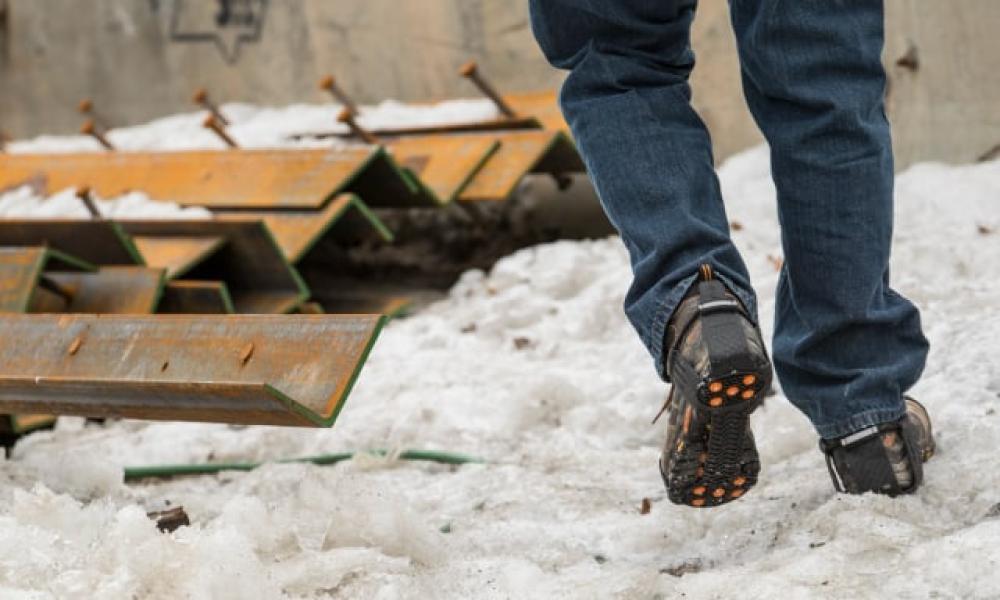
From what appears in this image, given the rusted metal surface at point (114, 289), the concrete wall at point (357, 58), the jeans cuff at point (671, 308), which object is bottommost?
the concrete wall at point (357, 58)

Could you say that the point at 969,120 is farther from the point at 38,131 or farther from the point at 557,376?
the point at 38,131

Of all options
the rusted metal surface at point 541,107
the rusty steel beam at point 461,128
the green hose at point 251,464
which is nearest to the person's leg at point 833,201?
the green hose at point 251,464

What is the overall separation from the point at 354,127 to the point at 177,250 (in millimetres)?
1163

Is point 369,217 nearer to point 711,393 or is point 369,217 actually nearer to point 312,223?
point 312,223

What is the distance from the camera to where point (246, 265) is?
4.47 m

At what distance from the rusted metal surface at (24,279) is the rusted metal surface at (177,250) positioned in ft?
1.43

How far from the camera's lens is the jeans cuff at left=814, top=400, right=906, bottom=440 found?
2.15m

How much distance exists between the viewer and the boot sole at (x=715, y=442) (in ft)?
6.34

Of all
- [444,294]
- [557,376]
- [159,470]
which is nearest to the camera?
[159,470]

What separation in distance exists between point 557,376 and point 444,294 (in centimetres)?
163

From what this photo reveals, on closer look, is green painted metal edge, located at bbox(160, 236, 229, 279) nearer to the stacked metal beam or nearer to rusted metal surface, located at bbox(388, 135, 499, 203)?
the stacked metal beam

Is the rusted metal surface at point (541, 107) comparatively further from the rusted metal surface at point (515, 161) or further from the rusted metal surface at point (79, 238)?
the rusted metal surface at point (79, 238)

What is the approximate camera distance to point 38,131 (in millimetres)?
8758

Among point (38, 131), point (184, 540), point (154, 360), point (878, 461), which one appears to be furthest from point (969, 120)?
point (38, 131)
